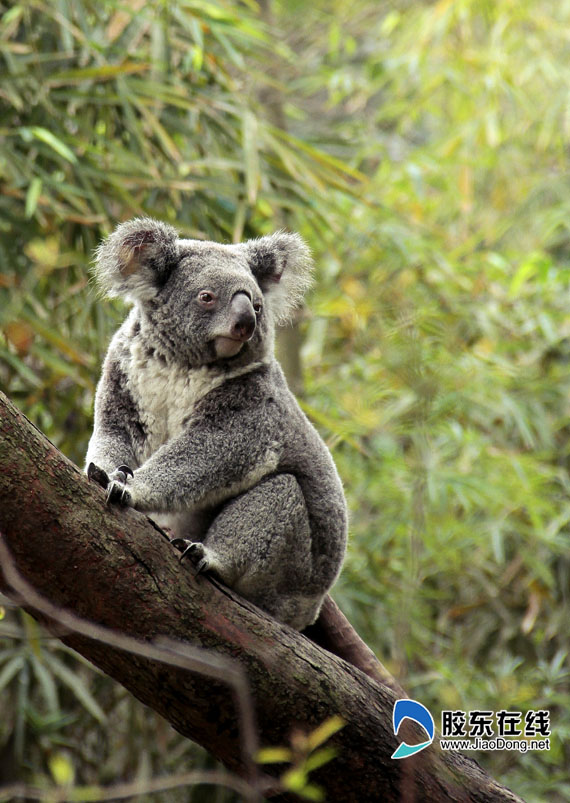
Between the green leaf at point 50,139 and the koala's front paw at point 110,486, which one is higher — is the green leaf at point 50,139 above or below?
above

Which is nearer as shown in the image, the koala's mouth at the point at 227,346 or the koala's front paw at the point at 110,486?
the koala's front paw at the point at 110,486

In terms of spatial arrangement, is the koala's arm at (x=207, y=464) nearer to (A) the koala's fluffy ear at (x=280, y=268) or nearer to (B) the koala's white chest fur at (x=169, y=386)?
(B) the koala's white chest fur at (x=169, y=386)

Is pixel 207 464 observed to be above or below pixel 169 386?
below

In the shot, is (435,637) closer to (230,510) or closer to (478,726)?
(478,726)

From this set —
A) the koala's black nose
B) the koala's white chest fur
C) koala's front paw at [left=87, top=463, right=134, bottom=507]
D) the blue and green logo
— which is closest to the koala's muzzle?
the koala's black nose

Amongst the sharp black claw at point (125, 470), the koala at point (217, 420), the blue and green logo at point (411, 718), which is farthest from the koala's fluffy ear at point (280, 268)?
the blue and green logo at point (411, 718)

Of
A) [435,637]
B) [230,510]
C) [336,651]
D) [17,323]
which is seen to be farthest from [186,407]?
[435,637]

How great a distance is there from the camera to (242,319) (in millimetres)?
2330

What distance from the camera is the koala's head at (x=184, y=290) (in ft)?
8.00

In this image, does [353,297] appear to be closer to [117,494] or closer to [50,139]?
[50,139]

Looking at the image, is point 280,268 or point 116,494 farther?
point 280,268

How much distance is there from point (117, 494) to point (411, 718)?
98 cm

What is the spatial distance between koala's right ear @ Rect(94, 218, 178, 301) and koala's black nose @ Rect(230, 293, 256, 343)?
281mm

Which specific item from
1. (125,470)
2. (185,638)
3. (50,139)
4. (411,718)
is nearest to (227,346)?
(125,470)
